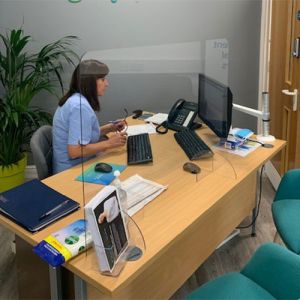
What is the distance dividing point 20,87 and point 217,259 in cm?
209

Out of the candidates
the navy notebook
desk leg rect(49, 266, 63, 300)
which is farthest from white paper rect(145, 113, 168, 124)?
desk leg rect(49, 266, 63, 300)

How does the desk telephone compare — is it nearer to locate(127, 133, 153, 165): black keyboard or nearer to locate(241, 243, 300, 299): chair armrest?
locate(127, 133, 153, 165): black keyboard

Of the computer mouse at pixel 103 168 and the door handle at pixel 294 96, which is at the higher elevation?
the door handle at pixel 294 96

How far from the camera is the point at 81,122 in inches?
85.0

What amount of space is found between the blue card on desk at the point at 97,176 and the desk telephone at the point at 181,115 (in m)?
0.75

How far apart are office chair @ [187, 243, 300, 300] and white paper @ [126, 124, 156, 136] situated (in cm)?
126

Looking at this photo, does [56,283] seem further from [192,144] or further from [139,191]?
A: [192,144]

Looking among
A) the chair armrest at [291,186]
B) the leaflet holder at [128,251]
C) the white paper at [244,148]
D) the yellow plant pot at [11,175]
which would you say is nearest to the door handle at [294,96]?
the white paper at [244,148]

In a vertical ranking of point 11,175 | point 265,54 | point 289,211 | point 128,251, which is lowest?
point 11,175

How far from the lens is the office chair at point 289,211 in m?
1.96

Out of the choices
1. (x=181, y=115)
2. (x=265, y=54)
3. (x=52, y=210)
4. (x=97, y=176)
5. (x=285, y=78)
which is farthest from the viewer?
(x=265, y=54)

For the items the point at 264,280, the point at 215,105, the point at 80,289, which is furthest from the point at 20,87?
the point at 264,280

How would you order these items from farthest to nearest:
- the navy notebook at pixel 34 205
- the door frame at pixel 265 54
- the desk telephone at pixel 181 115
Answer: the door frame at pixel 265 54, the desk telephone at pixel 181 115, the navy notebook at pixel 34 205

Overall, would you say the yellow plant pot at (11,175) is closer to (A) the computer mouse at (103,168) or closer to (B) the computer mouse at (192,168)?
(A) the computer mouse at (103,168)
